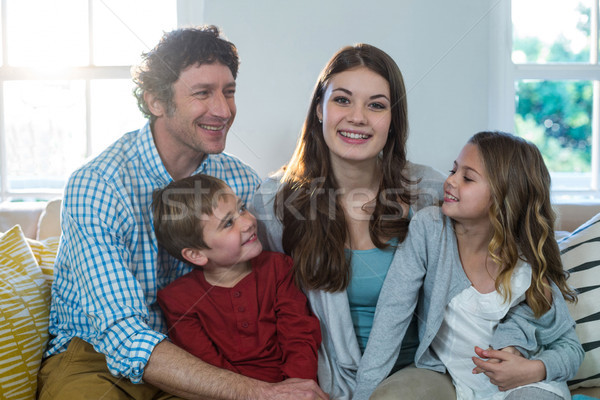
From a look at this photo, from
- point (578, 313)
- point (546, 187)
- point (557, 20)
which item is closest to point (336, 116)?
point (546, 187)

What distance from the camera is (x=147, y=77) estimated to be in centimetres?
179

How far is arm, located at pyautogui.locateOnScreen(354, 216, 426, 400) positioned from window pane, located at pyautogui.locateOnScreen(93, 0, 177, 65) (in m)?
1.76

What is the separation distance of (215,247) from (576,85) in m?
2.23

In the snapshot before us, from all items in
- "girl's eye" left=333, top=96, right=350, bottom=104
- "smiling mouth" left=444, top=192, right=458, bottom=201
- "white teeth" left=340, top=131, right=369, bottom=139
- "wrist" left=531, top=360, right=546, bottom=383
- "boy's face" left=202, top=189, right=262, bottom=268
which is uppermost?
"girl's eye" left=333, top=96, right=350, bottom=104

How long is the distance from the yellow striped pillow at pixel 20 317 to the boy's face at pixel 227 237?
516mm

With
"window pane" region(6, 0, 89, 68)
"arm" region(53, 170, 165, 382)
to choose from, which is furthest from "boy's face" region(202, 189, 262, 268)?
"window pane" region(6, 0, 89, 68)

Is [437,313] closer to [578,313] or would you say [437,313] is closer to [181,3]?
[578,313]

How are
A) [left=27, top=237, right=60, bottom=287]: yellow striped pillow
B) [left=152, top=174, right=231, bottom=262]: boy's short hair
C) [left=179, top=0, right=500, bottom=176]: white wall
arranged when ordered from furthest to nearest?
1. [left=179, top=0, right=500, bottom=176]: white wall
2. [left=27, top=237, right=60, bottom=287]: yellow striped pillow
3. [left=152, top=174, right=231, bottom=262]: boy's short hair

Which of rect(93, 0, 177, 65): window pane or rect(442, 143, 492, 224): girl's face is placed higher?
rect(93, 0, 177, 65): window pane

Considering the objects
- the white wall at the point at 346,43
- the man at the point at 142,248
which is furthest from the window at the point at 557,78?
the man at the point at 142,248

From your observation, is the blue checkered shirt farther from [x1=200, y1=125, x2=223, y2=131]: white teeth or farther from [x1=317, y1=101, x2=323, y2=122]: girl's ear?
[x1=317, y1=101, x2=323, y2=122]: girl's ear

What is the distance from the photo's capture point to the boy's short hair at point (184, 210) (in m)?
1.60

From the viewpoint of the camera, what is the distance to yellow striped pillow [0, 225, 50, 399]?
4.83ft

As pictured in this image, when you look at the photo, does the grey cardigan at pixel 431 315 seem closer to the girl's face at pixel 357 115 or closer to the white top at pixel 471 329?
the white top at pixel 471 329
